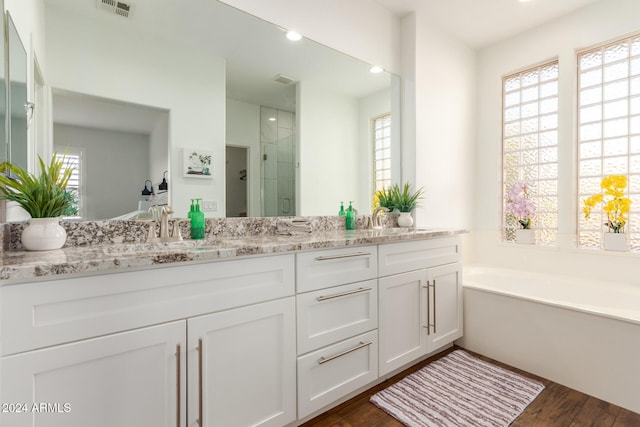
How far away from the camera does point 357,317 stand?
1670mm

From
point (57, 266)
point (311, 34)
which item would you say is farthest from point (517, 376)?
point (311, 34)

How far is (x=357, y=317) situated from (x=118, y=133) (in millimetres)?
1499

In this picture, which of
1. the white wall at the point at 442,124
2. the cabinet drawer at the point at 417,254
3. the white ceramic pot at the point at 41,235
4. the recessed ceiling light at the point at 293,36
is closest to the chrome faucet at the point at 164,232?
the white ceramic pot at the point at 41,235

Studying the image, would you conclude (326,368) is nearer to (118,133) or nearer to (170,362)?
(170,362)

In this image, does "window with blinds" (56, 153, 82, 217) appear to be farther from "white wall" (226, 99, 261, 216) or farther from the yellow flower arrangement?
the yellow flower arrangement

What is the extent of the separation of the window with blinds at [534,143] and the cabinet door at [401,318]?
1.69 meters

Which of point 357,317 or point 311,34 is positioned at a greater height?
point 311,34

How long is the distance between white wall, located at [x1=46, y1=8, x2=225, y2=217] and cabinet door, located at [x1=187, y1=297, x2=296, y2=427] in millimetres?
720

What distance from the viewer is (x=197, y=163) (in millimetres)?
1718

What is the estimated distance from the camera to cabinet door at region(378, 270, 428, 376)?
1795 mm

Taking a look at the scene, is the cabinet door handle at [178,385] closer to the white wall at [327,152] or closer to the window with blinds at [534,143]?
the white wall at [327,152]

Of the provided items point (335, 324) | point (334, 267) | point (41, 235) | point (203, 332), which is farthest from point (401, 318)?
point (41, 235)

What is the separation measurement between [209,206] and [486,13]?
9.25ft

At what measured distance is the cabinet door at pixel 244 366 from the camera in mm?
1146
